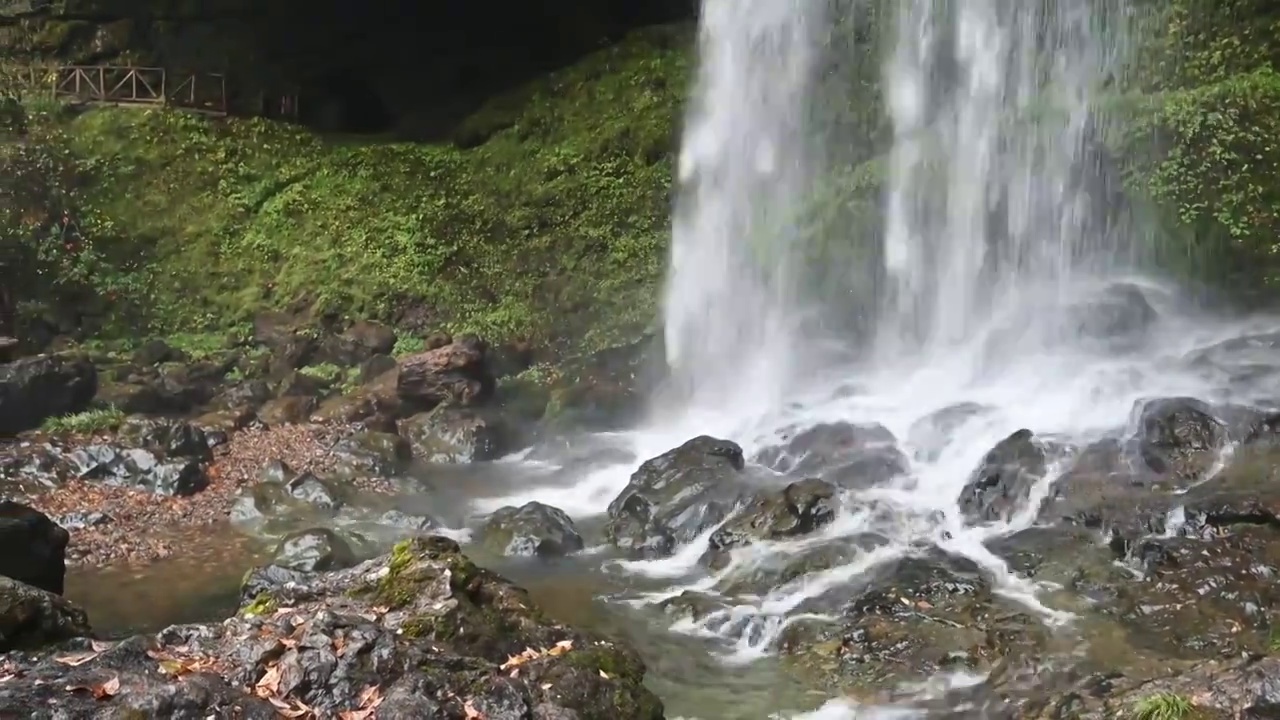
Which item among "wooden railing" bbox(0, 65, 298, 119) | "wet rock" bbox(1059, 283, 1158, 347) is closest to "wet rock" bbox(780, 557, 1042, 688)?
"wet rock" bbox(1059, 283, 1158, 347)

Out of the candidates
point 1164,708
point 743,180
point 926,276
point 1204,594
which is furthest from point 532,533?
point 743,180

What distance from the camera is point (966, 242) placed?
15883 millimetres

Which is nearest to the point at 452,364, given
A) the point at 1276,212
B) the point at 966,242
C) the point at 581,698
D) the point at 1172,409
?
the point at 966,242

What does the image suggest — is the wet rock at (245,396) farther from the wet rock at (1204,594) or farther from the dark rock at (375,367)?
the wet rock at (1204,594)

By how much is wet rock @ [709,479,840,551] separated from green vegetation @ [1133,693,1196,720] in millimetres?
4248

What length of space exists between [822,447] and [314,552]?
5791 mm

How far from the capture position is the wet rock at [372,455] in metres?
12.5

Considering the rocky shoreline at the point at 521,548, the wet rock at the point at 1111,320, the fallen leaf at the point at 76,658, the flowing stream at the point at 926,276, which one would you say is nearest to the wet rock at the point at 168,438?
the rocky shoreline at the point at 521,548

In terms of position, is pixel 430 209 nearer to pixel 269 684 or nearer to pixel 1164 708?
pixel 269 684

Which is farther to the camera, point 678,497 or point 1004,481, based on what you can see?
point 678,497

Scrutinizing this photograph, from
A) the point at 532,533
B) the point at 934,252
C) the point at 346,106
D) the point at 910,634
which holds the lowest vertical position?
the point at 910,634

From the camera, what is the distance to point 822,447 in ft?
39.3

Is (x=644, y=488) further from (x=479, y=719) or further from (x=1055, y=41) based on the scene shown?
(x=1055, y=41)

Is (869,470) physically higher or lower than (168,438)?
lower
